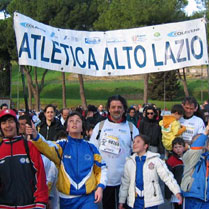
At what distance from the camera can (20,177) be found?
151 inches

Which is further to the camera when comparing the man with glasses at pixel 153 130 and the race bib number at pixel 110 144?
the man with glasses at pixel 153 130

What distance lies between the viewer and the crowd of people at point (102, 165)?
3.88 meters

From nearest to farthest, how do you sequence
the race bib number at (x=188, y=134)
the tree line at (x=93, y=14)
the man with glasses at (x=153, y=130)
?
the race bib number at (x=188, y=134)
the man with glasses at (x=153, y=130)
the tree line at (x=93, y=14)

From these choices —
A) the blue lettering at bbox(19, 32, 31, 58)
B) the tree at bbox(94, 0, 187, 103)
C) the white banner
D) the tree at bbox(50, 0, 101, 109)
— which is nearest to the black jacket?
the white banner

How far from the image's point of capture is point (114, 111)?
5.26 metres

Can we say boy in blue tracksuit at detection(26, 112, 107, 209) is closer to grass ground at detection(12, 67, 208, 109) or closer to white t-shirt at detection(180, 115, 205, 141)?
white t-shirt at detection(180, 115, 205, 141)

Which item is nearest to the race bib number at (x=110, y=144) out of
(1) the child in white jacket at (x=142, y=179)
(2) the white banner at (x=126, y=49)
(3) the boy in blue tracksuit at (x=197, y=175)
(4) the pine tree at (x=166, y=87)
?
(1) the child in white jacket at (x=142, y=179)

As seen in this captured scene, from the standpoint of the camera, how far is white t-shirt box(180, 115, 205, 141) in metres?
6.37

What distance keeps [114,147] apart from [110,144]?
62 millimetres

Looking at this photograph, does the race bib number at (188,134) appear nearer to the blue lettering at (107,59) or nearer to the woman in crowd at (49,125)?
the blue lettering at (107,59)

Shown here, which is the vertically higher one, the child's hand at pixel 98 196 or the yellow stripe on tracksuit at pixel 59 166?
the yellow stripe on tracksuit at pixel 59 166

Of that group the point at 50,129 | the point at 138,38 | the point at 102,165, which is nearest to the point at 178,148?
the point at 138,38

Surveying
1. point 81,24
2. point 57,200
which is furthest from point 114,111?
point 81,24

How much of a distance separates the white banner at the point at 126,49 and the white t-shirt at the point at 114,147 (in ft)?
5.50
